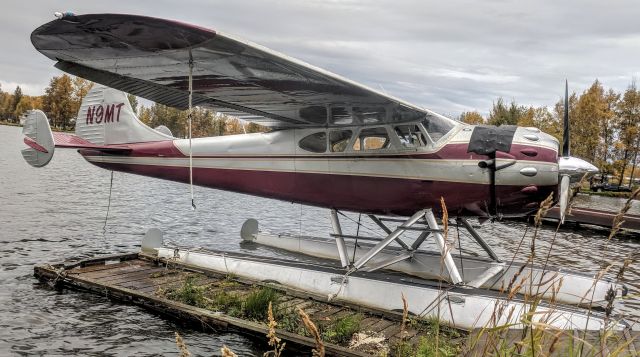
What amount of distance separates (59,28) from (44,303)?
3.94 meters

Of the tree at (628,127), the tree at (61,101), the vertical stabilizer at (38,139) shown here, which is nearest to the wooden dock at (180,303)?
the vertical stabilizer at (38,139)

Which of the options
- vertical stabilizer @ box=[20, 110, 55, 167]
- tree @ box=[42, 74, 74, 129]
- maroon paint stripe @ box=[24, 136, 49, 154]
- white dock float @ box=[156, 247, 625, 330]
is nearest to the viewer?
white dock float @ box=[156, 247, 625, 330]

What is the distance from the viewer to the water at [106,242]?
6.21m

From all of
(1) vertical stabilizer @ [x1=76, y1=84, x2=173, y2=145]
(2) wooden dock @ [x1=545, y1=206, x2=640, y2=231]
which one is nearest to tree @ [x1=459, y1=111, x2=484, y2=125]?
(2) wooden dock @ [x1=545, y1=206, x2=640, y2=231]

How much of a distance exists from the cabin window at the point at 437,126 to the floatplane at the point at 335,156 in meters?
0.02

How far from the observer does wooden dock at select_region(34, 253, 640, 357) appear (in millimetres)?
5742

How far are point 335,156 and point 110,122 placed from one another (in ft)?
18.1

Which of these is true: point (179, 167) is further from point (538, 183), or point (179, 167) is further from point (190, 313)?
point (538, 183)

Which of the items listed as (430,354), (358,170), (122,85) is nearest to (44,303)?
(122,85)

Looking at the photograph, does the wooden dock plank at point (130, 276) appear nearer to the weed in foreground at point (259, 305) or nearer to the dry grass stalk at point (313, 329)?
the weed in foreground at point (259, 305)

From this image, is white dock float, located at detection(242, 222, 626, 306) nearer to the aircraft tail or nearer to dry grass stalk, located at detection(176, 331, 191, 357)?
the aircraft tail

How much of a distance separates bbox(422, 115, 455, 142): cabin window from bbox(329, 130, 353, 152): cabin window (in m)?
1.31

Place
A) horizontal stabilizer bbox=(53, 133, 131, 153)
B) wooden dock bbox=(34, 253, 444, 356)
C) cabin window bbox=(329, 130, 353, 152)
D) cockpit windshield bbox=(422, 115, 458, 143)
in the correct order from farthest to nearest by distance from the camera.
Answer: horizontal stabilizer bbox=(53, 133, 131, 153), cabin window bbox=(329, 130, 353, 152), cockpit windshield bbox=(422, 115, 458, 143), wooden dock bbox=(34, 253, 444, 356)

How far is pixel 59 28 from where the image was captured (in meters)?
5.85
